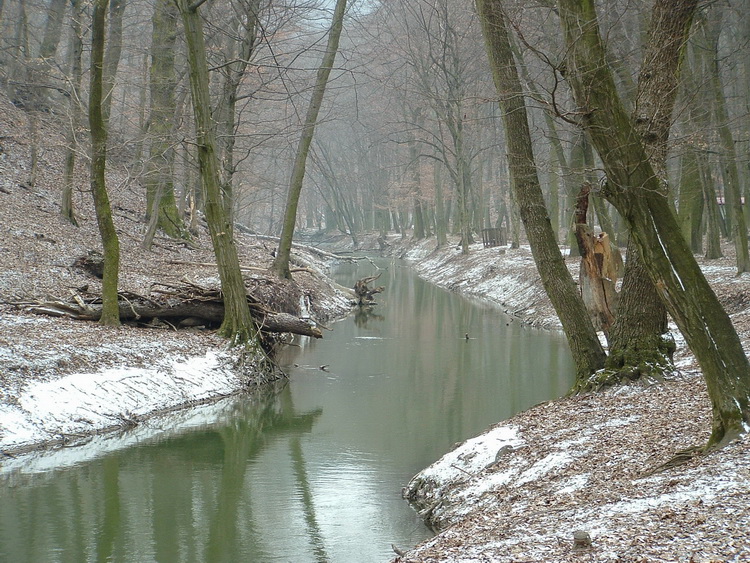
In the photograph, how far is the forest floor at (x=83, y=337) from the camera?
9.97m

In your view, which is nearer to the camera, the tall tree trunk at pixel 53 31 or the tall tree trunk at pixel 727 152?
the tall tree trunk at pixel 727 152

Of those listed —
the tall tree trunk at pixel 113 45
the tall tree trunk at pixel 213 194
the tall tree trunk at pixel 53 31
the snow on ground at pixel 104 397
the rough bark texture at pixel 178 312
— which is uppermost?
the tall tree trunk at pixel 53 31

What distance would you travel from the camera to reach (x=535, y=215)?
10242 millimetres

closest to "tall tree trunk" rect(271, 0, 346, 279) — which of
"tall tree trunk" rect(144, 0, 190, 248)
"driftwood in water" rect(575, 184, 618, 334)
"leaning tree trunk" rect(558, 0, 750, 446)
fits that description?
"tall tree trunk" rect(144, 0, 190, 248)

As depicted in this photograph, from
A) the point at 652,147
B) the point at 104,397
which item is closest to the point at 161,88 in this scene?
the point at 104,397

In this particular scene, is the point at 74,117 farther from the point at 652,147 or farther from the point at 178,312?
the point at 652,147

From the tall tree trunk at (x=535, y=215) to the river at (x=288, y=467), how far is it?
2.16 m

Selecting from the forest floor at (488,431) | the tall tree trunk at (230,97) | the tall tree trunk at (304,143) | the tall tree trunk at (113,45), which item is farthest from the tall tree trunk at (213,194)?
the tall tree trunk at (113,45)

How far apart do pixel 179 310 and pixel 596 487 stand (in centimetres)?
1047

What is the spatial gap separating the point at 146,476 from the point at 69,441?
4.75 ft

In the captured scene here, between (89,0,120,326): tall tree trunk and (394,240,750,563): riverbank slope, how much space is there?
735 centimetres

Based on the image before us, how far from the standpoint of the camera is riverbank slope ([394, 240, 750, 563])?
4488mm

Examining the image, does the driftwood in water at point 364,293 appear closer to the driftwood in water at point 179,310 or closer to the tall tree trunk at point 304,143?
the tall tree trunk at point 304,143

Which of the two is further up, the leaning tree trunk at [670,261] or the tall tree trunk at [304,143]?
the tall tree trunk at [304,143]
